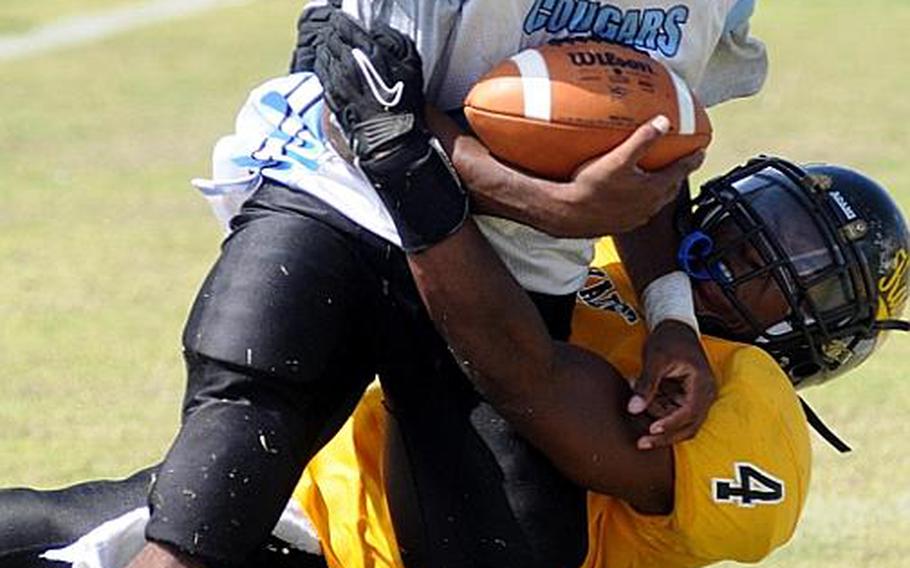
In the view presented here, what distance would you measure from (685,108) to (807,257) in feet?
1.89

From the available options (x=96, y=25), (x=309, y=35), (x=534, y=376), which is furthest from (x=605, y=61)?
(x=96, y=25)

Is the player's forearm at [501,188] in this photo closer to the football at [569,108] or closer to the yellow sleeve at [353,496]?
the football at [569,108]

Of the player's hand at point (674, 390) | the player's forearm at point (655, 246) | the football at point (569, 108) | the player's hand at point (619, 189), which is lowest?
the player's hand at point (674, 390)

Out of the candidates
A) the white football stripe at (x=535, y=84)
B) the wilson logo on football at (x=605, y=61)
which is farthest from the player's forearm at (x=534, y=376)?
the wilson logo on football at (x=605, y=61)

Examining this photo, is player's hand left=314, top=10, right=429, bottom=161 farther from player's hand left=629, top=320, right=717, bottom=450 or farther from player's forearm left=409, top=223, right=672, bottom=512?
player's hand left=629, top=320, right=717, bottom=450

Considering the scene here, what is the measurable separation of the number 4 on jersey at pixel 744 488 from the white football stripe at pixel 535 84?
29.7 inches

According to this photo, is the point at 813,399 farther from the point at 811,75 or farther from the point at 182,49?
the point at 182,49

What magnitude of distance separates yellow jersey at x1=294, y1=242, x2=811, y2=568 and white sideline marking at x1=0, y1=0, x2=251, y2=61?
9785 millimetres

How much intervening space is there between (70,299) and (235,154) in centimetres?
380

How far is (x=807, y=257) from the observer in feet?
13.9

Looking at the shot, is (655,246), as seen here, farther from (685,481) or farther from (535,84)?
(535,84)

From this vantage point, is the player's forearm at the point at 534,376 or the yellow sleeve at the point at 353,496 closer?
the player's forearm at the point at 534,376

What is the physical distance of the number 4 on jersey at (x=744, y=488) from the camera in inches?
155

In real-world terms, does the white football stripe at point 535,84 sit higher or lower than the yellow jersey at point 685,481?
higher
